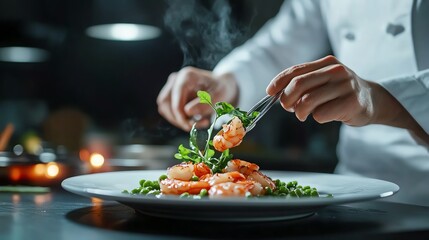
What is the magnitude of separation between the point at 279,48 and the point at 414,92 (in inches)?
27.8

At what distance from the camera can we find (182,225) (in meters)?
0.75

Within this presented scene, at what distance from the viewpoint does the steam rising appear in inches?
82.8

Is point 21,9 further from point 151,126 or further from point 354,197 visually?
point 354,197

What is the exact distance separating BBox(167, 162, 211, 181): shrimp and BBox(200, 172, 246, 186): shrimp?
0.05m

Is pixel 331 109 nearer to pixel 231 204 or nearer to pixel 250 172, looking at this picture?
pixel 250 172

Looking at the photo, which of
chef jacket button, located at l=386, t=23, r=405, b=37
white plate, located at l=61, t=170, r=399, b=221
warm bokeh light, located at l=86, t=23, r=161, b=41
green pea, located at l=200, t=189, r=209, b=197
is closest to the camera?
white plate, located at l=61, t=170, r=399, b=221

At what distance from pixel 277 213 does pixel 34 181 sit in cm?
79

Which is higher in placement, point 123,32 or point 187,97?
point 123,32

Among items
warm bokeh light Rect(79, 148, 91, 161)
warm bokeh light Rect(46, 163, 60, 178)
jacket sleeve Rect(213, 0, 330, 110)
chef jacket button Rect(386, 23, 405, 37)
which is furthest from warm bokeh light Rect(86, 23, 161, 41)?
chef jacket button Rect(386, 23, 405, 37)

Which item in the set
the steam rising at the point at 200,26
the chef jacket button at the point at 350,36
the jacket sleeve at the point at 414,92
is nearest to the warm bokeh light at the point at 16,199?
the jacket sleeve at the point at 414,92

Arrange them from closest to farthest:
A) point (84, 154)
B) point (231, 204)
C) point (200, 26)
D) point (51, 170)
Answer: point (231, 204), point (51, 170), point (200, 26), point (84, 154)

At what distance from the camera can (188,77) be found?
140 centimetres

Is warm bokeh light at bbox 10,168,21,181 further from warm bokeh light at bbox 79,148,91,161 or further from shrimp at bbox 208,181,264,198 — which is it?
warm bokeh light at bbox 79,148,91,161

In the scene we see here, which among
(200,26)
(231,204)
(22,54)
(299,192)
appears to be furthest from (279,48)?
(22,54)
